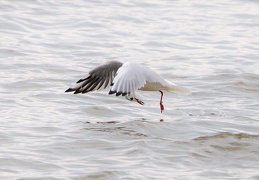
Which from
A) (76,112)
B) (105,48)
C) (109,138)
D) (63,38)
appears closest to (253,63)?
(105,48)

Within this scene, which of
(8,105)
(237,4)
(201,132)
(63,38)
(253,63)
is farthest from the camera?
(237,4)

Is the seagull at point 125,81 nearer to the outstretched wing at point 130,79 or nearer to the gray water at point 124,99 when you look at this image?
the outstretched wing at point 130,79

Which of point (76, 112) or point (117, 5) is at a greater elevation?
point (117, 5)

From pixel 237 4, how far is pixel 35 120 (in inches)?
407

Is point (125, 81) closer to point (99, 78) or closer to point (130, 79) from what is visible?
point (130, 79)

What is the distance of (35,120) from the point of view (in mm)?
9156

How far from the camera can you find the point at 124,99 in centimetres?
1061

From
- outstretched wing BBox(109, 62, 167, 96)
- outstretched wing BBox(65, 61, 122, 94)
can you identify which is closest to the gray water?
outstretched wing BBox(65, 61, 122, 94)

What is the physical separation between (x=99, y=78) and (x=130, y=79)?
3.09 ft

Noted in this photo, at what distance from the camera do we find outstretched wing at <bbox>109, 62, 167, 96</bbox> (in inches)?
353

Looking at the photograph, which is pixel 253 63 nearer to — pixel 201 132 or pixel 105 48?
pixel 105 48

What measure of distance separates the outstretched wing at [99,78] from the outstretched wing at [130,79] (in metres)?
0.55

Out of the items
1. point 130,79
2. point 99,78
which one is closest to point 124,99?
point 99,78

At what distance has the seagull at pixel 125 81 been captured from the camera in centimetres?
908
